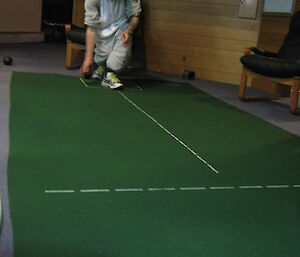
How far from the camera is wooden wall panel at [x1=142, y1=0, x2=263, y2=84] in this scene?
5.13 m

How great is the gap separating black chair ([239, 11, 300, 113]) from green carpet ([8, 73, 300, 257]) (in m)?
0.46

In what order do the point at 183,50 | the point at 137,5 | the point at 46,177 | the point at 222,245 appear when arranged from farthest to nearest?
the point at 183,50 → the point at 137,5 → the point at 46,177 → the point at 222,245

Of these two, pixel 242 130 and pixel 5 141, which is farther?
pixel 242 130

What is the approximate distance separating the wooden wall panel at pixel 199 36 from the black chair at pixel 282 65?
45 centimetres

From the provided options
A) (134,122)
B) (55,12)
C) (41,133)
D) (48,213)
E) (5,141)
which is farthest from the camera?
(55,12)

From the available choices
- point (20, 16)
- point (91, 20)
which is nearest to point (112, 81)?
point (91, 20)

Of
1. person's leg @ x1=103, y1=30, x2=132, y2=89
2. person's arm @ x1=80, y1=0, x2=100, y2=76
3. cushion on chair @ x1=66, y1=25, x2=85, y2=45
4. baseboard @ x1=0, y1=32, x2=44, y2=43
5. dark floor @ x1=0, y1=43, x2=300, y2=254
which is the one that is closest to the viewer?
dark floor @ x1=0, y1=43, x2=300, y2=254

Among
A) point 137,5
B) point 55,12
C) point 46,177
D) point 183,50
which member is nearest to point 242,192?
point 46,177

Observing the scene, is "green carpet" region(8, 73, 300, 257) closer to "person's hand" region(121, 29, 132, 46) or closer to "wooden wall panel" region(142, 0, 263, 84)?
"person's hand" region(121, 29, 132, 46)

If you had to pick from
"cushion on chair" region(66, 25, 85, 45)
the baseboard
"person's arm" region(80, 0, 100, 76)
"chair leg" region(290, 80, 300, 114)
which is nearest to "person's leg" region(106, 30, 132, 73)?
"person's arm" region(80, 0, 100, 76)

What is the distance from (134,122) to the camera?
10.7 ft

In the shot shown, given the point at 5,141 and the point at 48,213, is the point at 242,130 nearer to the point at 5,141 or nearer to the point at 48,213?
the point at 5,141

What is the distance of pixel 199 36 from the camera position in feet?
17.5

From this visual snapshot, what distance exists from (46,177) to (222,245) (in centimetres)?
88
